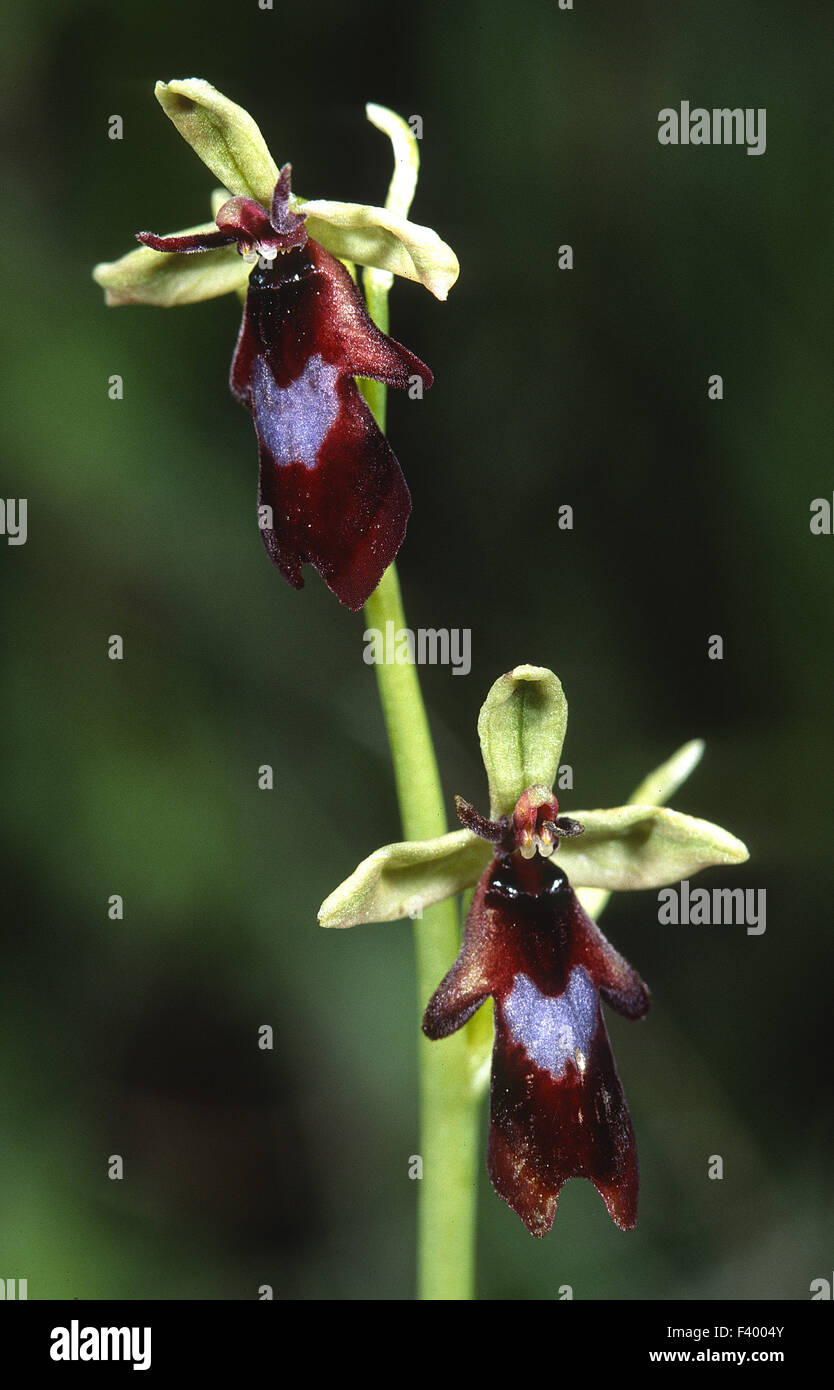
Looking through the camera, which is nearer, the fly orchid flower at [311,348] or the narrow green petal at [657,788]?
the fly orchid flower at [311,348]

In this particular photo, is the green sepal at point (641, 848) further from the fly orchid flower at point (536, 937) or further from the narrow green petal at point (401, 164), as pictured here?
the narrow green petal at point (401, 164)

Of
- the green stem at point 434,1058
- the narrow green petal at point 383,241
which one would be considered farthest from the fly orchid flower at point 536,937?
the narrow green petal at point 383,241

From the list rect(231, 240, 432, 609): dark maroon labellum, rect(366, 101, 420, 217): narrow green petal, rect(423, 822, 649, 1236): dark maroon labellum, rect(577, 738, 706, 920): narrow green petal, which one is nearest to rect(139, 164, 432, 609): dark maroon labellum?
rect(231, 240, 432, 609): dark maroon labellum

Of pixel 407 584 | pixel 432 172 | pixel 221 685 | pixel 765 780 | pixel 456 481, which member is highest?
pixel 432 172

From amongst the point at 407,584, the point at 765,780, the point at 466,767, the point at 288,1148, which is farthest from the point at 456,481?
the point at 288,1148

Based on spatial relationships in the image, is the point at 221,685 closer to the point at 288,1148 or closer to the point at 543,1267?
the point at 288,1148

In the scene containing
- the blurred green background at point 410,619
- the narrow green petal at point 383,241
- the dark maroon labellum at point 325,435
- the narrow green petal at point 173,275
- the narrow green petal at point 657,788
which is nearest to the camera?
the narrow green petal at point 383,241
